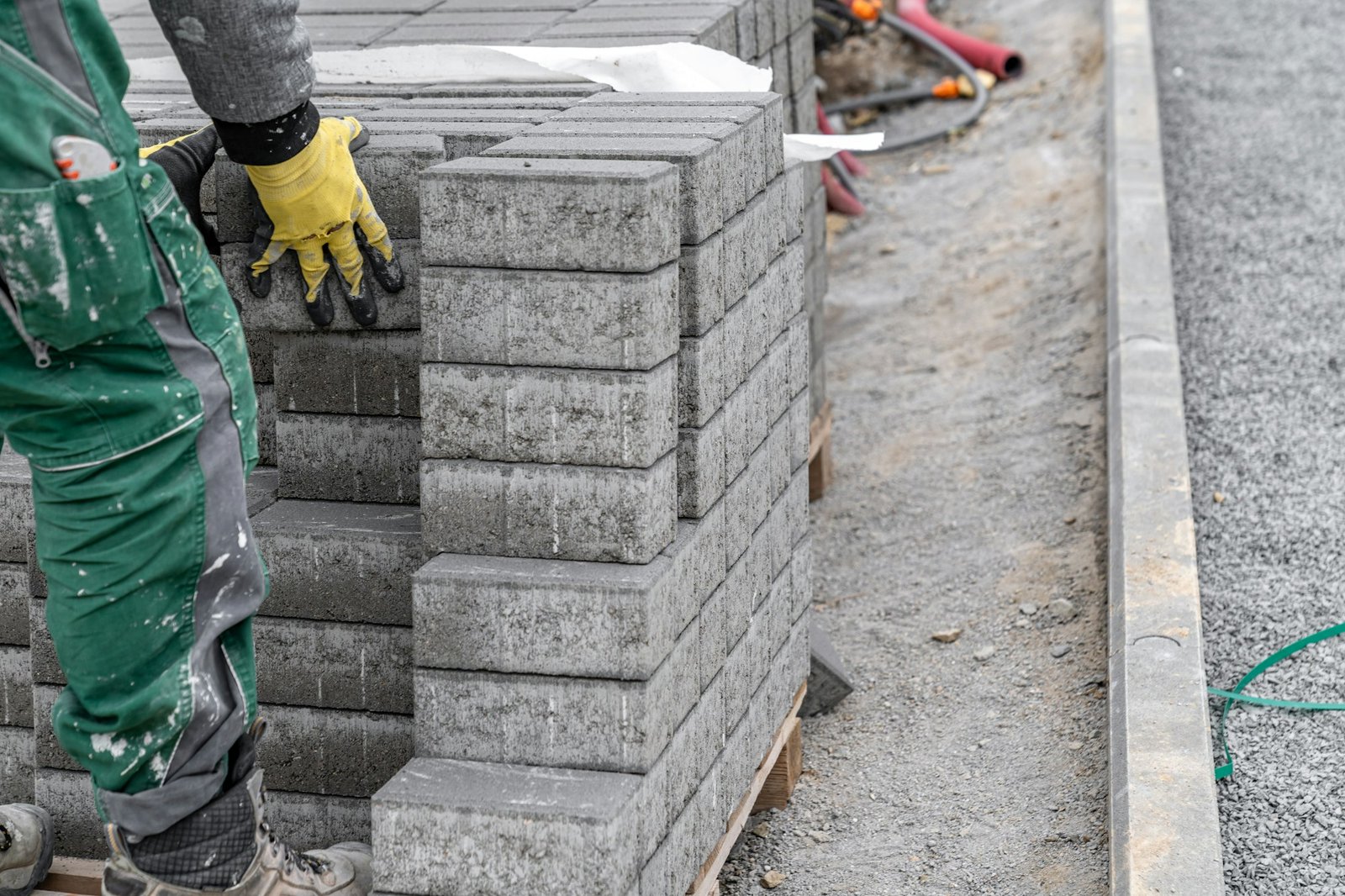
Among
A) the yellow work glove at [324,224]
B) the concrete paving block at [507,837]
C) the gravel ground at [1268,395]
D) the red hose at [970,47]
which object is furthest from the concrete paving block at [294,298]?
the red hose at [970,47]

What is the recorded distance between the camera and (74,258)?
221cm

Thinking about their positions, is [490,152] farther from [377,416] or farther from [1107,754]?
[1107,754]

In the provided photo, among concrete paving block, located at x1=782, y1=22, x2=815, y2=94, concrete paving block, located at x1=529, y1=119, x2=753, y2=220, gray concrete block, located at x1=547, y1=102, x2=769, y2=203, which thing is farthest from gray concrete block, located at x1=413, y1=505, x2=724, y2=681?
concrete paving block, located at x1=782, y1=22, x2=815, y2=94

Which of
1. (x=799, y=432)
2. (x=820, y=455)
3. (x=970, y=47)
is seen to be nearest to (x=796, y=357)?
(x=799, y=432)

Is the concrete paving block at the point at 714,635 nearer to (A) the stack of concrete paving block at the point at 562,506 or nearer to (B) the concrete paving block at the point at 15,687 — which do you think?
(A) the stack of concrete paving block at the point at 562,506

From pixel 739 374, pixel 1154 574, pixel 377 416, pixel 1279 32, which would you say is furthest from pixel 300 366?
pixel 1279 32

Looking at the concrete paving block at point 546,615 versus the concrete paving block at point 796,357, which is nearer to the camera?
the concrete paving block at point 546,615

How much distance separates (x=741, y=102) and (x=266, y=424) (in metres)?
1.20

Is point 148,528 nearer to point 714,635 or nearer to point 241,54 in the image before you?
point 241,54

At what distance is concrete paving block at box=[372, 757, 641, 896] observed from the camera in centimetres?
247

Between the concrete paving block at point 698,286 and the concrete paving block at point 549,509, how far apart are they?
241mm

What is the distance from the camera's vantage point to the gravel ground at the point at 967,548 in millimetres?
3584

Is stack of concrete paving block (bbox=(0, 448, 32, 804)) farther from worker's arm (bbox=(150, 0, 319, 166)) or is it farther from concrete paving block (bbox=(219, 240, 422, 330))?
worker's arm (bbox=(150, 0, 319, 166))

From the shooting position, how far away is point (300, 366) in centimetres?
305
